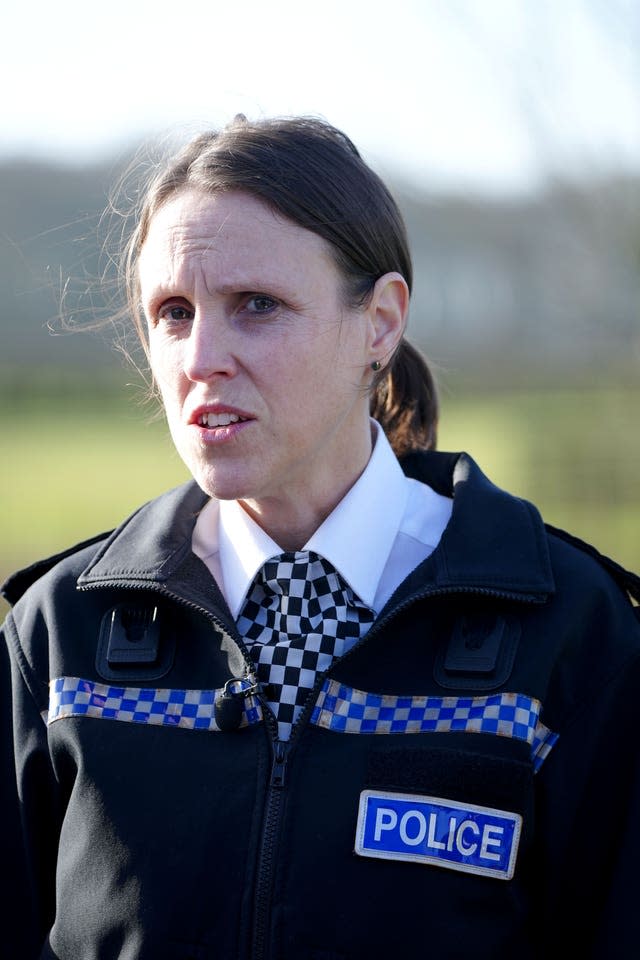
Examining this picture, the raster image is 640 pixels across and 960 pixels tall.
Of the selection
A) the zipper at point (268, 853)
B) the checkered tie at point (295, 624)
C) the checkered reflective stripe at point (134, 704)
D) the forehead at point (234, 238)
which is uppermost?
the forehead at point (234, 238)

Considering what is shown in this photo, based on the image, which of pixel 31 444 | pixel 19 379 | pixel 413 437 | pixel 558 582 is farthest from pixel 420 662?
pixel 19 379

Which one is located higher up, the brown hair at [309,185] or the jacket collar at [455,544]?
the brown hair at [309,185]

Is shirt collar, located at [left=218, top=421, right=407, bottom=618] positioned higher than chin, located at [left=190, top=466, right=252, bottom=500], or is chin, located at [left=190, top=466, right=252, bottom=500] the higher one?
chin, located at [left=190, top=466, right=252, bottom=500]

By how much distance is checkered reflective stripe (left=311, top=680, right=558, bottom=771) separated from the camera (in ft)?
6.84

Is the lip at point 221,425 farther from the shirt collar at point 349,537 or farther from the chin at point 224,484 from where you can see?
the shirt collar at point 349,537

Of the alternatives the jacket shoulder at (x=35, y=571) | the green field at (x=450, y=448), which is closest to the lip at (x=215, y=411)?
the jacket shoulder at (x=35, y=571)

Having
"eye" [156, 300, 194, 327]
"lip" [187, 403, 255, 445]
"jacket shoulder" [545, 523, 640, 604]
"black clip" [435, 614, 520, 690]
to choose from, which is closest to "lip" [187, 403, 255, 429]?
"lip" [187, 403, 255, 445]

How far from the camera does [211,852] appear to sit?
2.09m

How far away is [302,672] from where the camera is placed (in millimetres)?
2207

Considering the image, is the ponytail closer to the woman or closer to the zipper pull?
Result: the woman

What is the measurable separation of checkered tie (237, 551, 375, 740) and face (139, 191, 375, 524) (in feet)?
0.59

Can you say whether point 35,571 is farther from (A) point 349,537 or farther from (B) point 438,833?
(B) point 438,833

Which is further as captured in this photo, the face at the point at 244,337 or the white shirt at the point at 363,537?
the white shirt at the point at 363,537

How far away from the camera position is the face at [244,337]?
7.16ft
